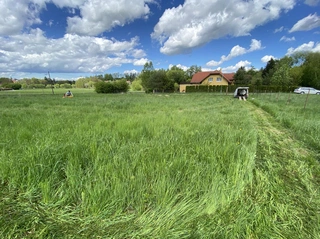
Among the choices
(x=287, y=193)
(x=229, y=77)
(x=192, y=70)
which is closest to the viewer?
→ (x=287, y=193)

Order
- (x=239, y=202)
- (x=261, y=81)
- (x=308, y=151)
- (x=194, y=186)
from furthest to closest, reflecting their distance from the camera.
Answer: (x=261, y=81) < (x=308, y=151) < (x=194, y=186) < (x=239, y=202)

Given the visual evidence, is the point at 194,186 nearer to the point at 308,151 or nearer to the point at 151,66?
the point at 308,151

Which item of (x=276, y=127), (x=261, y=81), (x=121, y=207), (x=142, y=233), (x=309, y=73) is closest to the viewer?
(x=142, y=233)

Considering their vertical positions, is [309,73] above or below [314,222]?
above

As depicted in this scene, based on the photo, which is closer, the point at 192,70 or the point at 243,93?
the point at 243,93

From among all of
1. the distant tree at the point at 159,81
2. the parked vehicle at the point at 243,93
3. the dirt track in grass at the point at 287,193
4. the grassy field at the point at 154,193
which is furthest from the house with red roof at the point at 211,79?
the grassy field at the point at 154,193

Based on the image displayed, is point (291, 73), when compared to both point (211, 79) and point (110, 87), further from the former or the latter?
point (110, 87)

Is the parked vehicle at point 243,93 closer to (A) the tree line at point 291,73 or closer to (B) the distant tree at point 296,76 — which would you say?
→ (A) the tree line at point 291,73

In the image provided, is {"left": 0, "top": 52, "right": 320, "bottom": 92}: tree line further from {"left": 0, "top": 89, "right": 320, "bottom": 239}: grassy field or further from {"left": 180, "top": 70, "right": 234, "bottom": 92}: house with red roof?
{"left": 0, "top": 89, "right": 320, "bottom": 239}: grassy field

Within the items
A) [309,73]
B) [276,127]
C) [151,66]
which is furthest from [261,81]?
[276,127]

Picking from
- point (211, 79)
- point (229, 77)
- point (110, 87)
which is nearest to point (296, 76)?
point (229, 77)

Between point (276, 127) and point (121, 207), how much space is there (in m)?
7.02

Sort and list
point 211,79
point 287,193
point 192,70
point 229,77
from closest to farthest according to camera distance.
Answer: point 287,193 < point 211,79 < point 229,77 < point 192,70

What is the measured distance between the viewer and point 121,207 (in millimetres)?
1871
